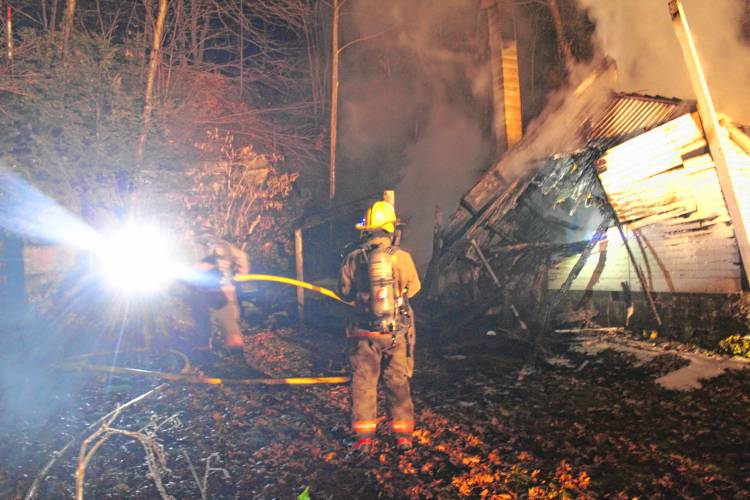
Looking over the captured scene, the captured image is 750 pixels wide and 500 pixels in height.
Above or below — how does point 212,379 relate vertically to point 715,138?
below

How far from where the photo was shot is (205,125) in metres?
13.8

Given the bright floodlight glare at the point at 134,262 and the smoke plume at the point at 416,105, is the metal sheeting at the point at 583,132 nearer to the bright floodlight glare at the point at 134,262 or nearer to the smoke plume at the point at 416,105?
the smoke plume at the point at 416,105

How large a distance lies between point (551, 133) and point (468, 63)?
27.3 ft

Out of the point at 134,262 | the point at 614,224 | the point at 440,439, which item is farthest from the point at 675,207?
the point at 134,262

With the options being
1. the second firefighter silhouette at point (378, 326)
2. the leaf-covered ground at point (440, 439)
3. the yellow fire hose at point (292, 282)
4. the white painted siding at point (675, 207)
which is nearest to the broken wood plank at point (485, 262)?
the white painted siding at point (675, 207)

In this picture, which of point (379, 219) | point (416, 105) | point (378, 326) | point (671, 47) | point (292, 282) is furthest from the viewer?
point (416, 105)

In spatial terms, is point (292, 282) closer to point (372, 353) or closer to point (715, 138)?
point (372, 353)

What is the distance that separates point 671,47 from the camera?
8.39 metres

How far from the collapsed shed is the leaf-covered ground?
Answer: 1.36 m

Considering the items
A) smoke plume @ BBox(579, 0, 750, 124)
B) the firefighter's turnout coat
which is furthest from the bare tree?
smoke plume @ BBox(579, 0, 750, 124)

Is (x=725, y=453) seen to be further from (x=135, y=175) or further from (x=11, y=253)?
(x=11, y=253)

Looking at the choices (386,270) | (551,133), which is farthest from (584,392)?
(551,133)

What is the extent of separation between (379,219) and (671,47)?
7.11 m

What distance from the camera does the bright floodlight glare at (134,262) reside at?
9.17 m
